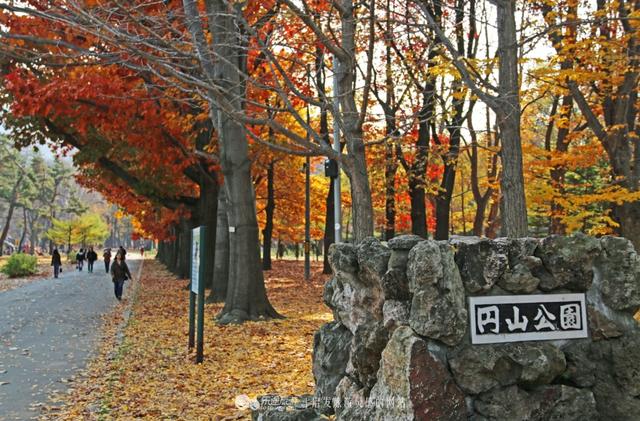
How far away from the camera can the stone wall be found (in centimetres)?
411

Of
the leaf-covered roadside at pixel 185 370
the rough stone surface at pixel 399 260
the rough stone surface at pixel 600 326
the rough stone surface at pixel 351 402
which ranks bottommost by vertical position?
the leaf-covered roadside at pixel 185 370

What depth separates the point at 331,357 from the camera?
A: 546 cm

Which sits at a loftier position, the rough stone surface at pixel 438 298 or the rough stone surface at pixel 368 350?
the rough stone surface at pixel 438 298

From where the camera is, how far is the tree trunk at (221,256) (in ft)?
54.3

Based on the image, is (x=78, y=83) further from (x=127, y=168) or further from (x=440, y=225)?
(x=440, y=225)

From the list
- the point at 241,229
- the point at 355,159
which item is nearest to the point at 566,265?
the point at 355,159

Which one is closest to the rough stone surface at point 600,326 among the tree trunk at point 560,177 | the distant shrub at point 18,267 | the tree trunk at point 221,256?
the tree trunk at point 560,177

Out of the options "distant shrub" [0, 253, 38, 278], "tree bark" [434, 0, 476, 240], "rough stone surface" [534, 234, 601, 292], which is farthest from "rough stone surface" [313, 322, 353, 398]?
"distant shrub" [0, 253, 38, 278]

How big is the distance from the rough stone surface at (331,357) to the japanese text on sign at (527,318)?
141 centimetres

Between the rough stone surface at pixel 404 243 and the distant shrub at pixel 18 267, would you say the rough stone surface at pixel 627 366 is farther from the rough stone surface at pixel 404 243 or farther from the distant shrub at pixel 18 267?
the distant shrub at pixel 18 267

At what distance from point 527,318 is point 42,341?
10.2 meters

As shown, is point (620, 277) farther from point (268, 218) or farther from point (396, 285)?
point (268, 218)

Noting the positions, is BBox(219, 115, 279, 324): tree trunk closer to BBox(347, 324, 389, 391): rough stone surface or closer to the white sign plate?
the white sign plate

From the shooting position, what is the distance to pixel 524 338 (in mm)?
4332
